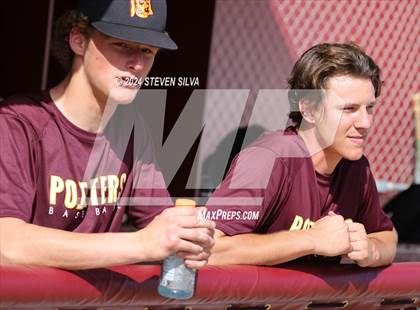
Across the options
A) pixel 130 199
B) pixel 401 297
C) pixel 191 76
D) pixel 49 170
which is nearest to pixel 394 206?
pixel 191 76

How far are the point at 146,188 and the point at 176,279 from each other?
1.85ft

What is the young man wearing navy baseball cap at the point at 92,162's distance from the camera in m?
2.31

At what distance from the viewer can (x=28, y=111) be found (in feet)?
8.39

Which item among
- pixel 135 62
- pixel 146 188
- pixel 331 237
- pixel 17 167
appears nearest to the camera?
pixel 17 167

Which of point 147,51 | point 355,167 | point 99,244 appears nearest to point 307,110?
point 355,167

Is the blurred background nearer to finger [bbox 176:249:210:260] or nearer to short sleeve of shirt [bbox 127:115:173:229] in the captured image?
short sleeve of shirt [bbox 127:115:173:229]

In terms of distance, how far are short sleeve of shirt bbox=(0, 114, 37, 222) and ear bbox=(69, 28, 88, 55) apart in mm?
316

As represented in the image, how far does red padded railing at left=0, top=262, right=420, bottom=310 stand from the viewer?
7.48ft

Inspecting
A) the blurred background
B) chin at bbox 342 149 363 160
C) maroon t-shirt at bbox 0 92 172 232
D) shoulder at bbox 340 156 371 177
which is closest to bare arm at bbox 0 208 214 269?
maroon t-shirt at bbox 0 92 172 232

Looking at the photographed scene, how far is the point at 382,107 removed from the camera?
764cm

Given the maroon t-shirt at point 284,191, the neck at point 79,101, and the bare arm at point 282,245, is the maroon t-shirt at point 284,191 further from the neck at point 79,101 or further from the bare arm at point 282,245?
the neck at point 79,101

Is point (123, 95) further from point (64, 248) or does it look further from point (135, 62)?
point (64, 248)

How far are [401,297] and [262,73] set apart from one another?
561cm

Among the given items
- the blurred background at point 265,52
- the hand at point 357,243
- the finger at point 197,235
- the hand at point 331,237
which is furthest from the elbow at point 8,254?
the blurred background at point 265,52
